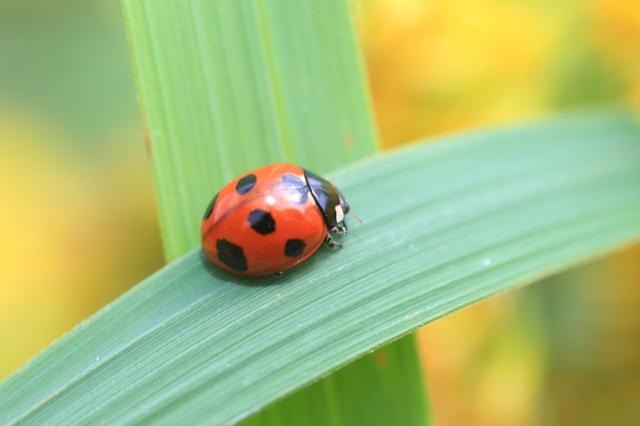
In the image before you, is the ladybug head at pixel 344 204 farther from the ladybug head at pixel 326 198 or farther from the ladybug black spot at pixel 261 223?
the ladybug black spot at pixel 261 223

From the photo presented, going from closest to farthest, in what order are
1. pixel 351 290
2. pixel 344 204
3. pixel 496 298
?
pixel 351 290 → pixel 344 204 → pixel 496 298

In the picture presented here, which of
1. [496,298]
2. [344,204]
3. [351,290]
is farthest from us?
[496,298]

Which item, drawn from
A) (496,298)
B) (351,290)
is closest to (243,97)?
(351,290)

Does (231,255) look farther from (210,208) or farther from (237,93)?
(237,93)

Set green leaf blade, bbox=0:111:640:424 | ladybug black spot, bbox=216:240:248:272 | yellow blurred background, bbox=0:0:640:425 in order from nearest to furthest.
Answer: green leaf blade, bbox=0:111:640:424
ladybug black spot, bbox=216:240:248:272
yellow blurred background, bbox=0:0:640:425

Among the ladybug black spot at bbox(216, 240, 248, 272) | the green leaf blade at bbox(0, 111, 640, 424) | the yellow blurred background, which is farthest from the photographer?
the yellow blurred background

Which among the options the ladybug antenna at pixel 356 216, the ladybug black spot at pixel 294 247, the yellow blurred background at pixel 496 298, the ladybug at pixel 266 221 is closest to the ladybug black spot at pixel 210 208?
the ladybug at pixel 266 221

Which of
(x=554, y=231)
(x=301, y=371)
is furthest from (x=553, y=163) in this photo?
(x=301, y=371)

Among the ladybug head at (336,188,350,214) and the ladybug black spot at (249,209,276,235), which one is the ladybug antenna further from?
the ladybug black spot at (249,209,276,235)

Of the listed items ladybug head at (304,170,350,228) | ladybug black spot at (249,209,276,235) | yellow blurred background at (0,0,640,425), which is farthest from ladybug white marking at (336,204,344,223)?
yellow blurred background at (0,0,640,425)
